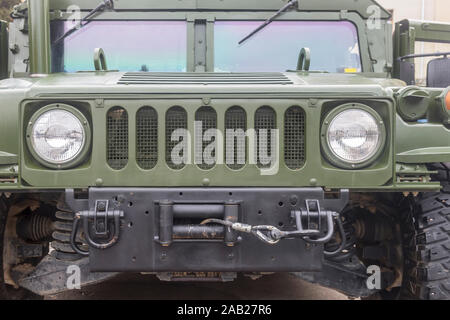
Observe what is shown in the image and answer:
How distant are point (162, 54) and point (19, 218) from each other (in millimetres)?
1471

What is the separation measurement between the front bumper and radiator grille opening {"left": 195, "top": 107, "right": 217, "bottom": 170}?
145 millimetres

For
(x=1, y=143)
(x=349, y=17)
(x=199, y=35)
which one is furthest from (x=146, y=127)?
(x=349, y=17)

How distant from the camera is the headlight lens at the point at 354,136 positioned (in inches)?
91.9

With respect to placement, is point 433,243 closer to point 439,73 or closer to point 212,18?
point 439,73

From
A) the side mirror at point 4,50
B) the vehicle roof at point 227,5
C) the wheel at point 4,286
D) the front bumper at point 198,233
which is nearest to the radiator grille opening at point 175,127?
the front bumper at point 198,233

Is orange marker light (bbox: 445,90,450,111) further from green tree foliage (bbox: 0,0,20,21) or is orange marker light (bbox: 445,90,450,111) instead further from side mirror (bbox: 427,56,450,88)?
green tree foliage (bbox: 0,0,20,21)

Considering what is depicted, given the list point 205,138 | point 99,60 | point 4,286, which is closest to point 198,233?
point 205,138

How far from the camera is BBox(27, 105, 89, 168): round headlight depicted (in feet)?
7.61

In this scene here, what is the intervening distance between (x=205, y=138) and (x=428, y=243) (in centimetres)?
124

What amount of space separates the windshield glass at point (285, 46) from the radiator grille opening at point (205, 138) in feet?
3.97

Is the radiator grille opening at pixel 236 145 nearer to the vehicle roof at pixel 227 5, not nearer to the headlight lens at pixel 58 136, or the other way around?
the headlight lens at pixel 58 136

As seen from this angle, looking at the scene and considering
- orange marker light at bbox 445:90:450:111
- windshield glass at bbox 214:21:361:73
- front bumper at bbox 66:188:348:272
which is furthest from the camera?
windshield glass at bbox 214:21:361:73

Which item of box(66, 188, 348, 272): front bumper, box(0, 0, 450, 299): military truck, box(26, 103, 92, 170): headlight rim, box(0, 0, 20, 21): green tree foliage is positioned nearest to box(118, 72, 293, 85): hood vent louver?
box(0, 0, 450, 299): military truck
